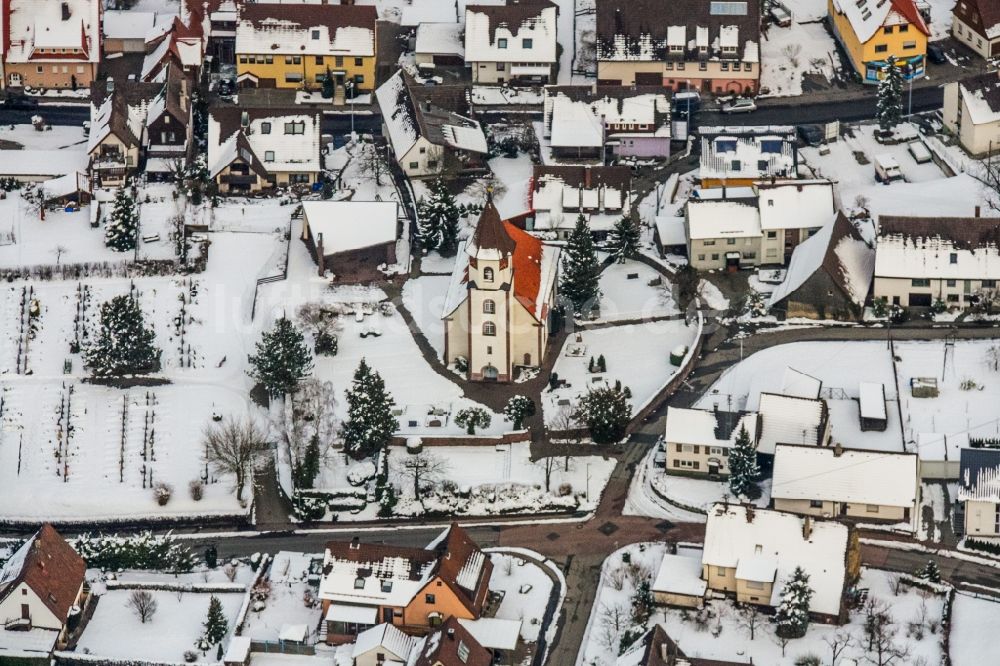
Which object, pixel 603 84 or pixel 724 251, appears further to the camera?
pixel 603 84

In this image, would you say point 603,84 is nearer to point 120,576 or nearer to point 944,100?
point 944,100

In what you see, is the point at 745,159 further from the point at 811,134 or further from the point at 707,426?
the point at 707,426

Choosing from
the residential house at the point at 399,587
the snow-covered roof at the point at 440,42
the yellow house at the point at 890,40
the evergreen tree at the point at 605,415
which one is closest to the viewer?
the residential house at the point at 399,587

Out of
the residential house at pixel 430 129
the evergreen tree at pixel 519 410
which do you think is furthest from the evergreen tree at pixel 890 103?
the evergreen tree at pixel 519 410

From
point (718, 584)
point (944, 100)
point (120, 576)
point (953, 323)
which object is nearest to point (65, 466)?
point (120, 576)

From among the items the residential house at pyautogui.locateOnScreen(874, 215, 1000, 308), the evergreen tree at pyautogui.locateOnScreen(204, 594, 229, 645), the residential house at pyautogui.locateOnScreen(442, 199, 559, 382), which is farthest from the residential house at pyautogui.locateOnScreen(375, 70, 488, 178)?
the evergreen tree at pyautogui.locateOnScreen(204, 594, 229, 645)

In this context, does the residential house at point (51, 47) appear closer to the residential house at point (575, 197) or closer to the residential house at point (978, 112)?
the residential house at point (575, 197)
